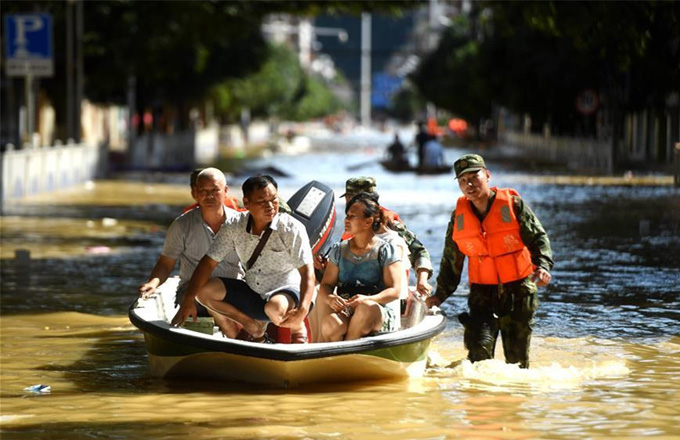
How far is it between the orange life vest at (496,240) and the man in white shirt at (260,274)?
42.0 inches

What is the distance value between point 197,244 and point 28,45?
80.0 ft

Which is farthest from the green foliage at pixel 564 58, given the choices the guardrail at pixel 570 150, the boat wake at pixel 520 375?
the boat wake at pixel 520 375

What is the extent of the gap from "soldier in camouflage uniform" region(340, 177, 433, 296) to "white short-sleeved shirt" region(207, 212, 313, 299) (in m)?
0.77

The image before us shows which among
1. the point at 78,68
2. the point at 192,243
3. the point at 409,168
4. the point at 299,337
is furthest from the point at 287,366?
the point at 409,168

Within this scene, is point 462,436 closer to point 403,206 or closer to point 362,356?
point 362,356

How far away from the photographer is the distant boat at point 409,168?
46.7 m

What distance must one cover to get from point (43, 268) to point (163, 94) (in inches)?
1925

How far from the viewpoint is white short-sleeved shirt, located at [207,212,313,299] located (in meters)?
10.7

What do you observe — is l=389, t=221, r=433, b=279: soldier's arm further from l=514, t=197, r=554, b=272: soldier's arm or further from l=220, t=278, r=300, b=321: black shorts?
l=220, t=278, r=300, b=321: black shorts

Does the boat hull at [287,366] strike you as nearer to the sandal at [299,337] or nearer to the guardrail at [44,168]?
the sandal at [299,337]

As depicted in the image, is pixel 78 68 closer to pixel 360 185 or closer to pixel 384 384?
pixel 360 185

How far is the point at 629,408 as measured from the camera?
10414 mm

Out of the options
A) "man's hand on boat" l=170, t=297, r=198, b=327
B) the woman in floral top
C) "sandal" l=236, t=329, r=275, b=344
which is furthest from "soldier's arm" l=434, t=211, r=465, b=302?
"man's hand on boat" l=170, t=297, r=198, b=327

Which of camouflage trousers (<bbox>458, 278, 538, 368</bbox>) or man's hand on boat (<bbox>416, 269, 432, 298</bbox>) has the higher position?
man's hand on boat (<bbox>416, 269, 432, 298</bbox>)
